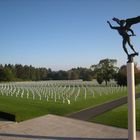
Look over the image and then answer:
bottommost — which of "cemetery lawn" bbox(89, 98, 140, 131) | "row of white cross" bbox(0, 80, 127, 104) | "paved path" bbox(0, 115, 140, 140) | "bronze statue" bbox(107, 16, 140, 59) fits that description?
"paved path" bbox(0, 115, 140, 140)

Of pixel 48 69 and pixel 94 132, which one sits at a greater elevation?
pixel 48 69

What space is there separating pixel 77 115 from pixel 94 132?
5136 millimetres

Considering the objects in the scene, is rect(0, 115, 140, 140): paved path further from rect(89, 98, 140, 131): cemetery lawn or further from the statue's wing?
the statue's wing

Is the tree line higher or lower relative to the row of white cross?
higher

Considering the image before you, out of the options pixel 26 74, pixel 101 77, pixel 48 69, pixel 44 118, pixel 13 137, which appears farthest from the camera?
pixel 48 69

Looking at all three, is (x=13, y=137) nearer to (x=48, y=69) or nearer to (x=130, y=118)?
(x=130, y=118)

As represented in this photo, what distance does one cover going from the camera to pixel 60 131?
14.4 metres

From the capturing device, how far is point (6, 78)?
3469 inches

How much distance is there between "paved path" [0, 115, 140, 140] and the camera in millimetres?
13281

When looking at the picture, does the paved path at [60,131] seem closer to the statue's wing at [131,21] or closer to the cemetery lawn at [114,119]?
the cemetery lawn at [114,119]

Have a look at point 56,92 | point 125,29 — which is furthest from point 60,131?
point 56,92

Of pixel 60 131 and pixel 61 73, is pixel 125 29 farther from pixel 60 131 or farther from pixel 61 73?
pixel 61 73

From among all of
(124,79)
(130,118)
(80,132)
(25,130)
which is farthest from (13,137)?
(124,79)

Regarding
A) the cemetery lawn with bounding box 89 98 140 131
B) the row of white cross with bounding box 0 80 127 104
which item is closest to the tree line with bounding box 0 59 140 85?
the row of white cross with bounding box 0 80 127 104
